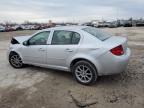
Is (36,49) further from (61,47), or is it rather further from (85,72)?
(85,72)

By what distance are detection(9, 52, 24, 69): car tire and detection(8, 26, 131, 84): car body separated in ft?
1.04

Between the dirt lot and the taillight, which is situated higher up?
the taillight

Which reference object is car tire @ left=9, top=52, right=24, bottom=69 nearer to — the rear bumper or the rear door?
the rear door

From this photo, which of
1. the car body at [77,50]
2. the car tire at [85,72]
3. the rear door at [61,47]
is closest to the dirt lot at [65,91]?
the car tire at [85,72]

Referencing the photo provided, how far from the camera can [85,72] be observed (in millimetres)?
5691

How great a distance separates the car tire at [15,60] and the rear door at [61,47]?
1.48m

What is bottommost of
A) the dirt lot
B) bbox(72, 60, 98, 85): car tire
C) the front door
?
the dirt lot

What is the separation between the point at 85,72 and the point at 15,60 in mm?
3049

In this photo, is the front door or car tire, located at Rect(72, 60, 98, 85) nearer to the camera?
car tire, located at Rect(72, 60, 98, 85)

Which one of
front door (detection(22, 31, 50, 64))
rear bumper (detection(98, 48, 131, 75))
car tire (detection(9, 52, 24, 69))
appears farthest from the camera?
car tire (detection(9, 52, 24, 69))

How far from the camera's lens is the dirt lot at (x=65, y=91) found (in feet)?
15.4

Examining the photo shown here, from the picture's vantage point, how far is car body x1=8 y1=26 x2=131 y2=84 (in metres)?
5.34

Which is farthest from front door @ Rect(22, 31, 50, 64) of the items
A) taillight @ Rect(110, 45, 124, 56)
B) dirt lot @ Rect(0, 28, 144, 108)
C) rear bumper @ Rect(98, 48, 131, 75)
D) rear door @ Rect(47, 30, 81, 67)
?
taillight @ Rect(110, 45, 124, 56)

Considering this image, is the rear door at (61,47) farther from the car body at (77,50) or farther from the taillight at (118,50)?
the taillight at (118,50)
